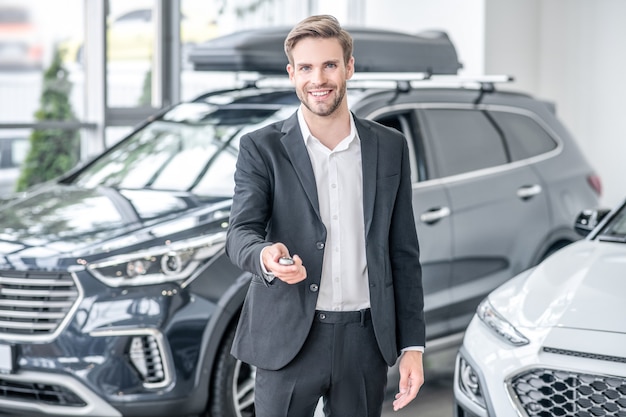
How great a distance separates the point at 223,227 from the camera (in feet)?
15.3

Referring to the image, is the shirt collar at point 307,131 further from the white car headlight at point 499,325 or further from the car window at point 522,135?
the car window at point 522,135

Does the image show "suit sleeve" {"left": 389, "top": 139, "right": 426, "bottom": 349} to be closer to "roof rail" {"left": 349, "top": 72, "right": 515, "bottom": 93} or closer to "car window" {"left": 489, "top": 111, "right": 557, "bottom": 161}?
"roof rail" {"left": 349, "top": 72, "right": 515, "bottom": 93}

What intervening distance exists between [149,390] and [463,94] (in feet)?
8.59

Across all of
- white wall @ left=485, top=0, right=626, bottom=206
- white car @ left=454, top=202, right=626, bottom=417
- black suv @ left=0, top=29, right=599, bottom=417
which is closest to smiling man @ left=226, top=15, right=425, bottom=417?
white car @ left=454, top=202, right=626, bottom=417

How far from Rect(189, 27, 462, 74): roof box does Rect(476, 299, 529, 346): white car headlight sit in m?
2.17

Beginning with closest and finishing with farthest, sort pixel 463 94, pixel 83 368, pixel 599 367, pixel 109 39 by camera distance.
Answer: pixel 599 367 < pixel 83 368 < pixel 463 94 < pixel 109 39

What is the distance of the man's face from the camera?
8.85 feet

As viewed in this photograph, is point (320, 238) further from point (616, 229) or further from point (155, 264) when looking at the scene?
point (616, 229)

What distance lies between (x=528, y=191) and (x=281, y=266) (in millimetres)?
3819

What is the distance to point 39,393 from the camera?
4.55 meters

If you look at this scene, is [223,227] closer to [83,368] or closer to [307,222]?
[83,368]

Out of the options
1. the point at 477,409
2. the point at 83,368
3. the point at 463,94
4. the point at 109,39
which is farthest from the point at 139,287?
the point at 109,39

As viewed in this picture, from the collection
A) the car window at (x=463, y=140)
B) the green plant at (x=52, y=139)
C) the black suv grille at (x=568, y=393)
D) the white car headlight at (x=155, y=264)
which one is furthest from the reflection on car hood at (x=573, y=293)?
the green plant at (x=52, y=139)

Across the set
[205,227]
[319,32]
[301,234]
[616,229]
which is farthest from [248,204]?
[616,229]
